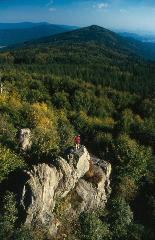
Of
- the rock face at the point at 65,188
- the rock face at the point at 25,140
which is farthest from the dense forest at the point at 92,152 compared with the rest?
the rock face at the point at 65,188

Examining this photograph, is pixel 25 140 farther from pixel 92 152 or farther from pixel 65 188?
pixel 92 152

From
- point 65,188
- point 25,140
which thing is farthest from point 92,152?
point 65,188

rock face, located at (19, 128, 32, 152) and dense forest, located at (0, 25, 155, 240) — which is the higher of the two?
rock face, located at (19, 128, 32, 152)

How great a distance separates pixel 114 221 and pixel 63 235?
23.7 feet

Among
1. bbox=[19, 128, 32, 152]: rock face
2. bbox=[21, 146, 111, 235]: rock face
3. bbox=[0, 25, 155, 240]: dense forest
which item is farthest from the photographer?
bbox=[19, 128, 32, 152]: rock face

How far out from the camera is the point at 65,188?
51000 mm

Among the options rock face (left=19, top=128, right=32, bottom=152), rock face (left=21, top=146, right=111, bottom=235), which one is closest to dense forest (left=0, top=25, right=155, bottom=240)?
rock face (left=19, top=128, right=32, bottom=152)

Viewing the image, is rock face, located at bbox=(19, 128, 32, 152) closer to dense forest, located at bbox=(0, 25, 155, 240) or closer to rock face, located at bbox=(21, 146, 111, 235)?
dense forest, located at bbox=(0, 25, 155, 240)

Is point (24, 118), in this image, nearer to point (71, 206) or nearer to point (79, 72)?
point (71, 206)

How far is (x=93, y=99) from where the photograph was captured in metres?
122

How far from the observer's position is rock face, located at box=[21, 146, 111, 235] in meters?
46.7

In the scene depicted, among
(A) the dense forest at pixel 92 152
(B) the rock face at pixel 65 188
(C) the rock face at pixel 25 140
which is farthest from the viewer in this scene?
(C) the rock face at pixel 25 140

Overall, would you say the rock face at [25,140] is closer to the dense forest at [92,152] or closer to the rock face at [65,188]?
the dense forest at [92,152]

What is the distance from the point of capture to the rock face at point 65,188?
46.7 m
